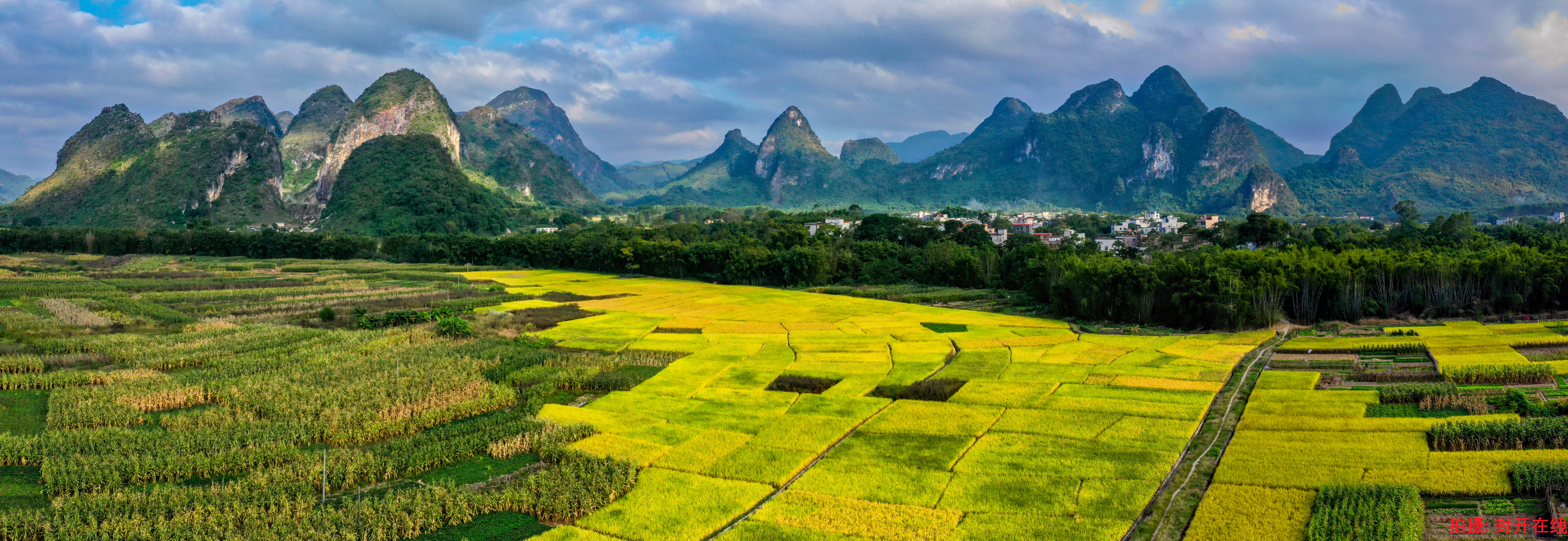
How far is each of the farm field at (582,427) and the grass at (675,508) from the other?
60mm

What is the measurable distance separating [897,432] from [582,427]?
26.7 feet

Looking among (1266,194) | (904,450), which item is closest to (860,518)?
(904,450)

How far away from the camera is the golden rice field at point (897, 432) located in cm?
1420

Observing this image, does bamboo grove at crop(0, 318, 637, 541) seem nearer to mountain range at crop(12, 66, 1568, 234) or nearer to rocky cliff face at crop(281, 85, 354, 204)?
mountain range at crop(12, 66, 1568, 234)

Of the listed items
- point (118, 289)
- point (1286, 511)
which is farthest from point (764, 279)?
point (1286, 511)

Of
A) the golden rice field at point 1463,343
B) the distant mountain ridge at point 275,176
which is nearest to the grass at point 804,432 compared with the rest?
the golden rice field at point 1463,343

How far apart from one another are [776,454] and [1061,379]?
11.9m

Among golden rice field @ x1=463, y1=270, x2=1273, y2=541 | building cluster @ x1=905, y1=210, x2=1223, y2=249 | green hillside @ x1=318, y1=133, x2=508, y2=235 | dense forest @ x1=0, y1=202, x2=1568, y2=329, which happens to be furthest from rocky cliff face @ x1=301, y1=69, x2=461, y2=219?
golden rice field @ x1=463, y1=270, x2=1273, y2=541

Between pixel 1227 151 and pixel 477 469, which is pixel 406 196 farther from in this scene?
pixel 1227 151

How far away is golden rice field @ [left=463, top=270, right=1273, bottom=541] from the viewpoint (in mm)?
14195

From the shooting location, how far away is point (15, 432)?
1917 centimetres

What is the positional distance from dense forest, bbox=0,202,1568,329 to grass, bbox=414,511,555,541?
3393cm

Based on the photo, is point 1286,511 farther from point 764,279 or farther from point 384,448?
point 764,279

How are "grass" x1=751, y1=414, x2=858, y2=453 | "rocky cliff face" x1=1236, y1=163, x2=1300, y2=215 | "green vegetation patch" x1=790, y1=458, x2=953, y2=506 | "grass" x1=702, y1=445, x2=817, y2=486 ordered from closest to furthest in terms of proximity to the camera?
"green vegetation patch" x1=790, y1=458, x2=953, y2=506 < "grass" x1=702, y1=445, x2=817, y2=486 < "grass" x1=751, y1=414, x2=858, y2=453 < "rocky cliff face" x1=1236, y1=163, x2=1300, y2=215
